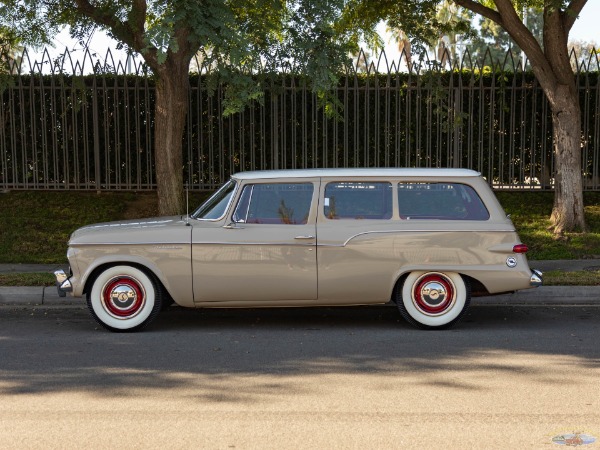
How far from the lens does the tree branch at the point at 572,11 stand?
13.9 m

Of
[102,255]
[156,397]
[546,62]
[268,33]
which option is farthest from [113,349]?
[546,62]

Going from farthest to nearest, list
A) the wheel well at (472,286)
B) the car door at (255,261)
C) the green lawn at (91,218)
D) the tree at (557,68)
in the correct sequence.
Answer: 1. the tree at (557,68)
2. the green lawn at (91,218)
3. the wheel well at (472,286)
4. the car door at (255,261)

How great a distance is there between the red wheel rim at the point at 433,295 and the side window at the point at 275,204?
133cm

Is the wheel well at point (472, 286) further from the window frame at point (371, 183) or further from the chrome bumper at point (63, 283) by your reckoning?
the chrome bumper at point (63, 283)

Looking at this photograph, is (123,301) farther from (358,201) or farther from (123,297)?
(358,201)

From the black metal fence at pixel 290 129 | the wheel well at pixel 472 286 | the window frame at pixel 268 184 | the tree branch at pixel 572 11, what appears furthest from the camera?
the black metal fence at pixel 290 129

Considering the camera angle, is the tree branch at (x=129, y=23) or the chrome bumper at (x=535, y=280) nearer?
the chrome bumper at (x=535, y=280)

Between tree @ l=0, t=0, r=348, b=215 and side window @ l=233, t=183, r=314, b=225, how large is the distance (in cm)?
270

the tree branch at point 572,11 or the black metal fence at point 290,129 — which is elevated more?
the tree branch at point 572,11

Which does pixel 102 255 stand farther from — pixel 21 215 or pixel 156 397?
pixel 21 215

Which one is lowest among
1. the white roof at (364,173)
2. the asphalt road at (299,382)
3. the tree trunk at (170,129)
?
the asphalt road at (299,382)

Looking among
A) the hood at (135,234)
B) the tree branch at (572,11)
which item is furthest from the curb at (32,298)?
the tree branch at (572,11)

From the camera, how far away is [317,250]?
850 cm

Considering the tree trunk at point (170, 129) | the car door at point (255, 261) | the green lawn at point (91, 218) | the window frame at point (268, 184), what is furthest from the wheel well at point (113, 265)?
the tree trunk at point (170, 129)
